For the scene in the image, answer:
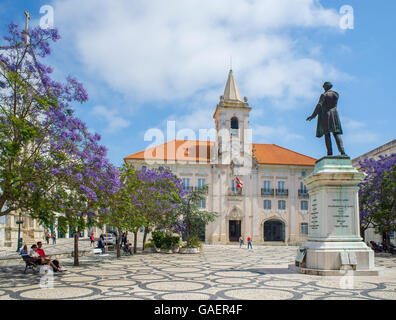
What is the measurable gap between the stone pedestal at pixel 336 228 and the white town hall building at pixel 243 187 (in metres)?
33.6

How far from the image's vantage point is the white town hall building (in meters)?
45.0

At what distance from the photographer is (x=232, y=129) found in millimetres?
47531

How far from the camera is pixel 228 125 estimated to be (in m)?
47.4

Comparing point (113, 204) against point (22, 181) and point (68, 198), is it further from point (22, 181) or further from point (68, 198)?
point (22, 181)

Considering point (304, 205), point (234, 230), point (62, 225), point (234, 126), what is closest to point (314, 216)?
point (62, 225)

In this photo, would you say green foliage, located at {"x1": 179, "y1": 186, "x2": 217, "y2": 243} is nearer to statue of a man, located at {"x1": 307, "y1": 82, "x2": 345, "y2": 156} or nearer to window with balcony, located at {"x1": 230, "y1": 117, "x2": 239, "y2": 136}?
statue of a man, located at {"x1": 307, "y1": 82, "x2": 345, "y2": 156}

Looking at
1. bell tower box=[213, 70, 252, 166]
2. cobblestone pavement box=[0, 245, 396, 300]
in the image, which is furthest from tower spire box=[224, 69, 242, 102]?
cobblestone pavement box=[0, 245, 396, 300]

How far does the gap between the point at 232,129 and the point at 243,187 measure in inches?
310

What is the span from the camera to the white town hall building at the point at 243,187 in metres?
45.0

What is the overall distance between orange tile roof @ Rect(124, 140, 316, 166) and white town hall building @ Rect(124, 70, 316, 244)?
130 millimetres

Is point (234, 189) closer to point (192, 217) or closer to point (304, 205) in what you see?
point (304, 205)

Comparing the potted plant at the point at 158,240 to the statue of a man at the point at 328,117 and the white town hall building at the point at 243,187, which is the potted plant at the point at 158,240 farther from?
the white town hall building at the point at 243,187
